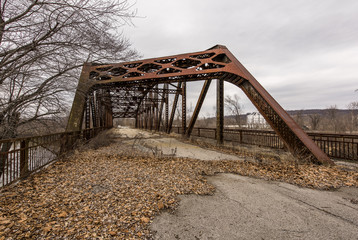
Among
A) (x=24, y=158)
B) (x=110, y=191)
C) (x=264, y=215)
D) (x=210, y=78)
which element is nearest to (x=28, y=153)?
(x=24, y=158)

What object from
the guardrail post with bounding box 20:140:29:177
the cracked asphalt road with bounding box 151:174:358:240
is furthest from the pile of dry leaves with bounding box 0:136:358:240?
the cracked asphalt road with bounding box 151:174:358:240

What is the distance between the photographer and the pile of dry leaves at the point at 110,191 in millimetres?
2619

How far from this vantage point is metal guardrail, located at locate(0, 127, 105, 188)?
159 inches

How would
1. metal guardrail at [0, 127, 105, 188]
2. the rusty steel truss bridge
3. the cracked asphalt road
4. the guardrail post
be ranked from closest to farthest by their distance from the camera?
the cracked asphalt road < metal guardrail at [0, 127, 105, 188] < the guardrail post < the rusty steel truss bridge

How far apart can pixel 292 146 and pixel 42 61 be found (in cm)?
877

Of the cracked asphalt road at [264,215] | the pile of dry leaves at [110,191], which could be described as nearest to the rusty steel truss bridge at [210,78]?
the pile of dry leaves at [110,191]

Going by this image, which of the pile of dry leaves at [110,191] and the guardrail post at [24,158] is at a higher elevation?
the guardrail post at [24,158]

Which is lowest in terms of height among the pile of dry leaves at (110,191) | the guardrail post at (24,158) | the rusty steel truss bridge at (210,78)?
the pile of dry leaves at (110,191)

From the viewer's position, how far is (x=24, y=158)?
15.3 feet

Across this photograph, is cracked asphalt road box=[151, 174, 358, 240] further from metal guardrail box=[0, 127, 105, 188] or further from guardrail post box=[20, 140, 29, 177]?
guardrail post box=[20, 140, 29, 177]

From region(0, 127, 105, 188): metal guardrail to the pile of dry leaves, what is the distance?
0.32 m

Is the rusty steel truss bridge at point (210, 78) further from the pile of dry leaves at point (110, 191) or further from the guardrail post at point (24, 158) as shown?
the guardrail post at point (24, 158)

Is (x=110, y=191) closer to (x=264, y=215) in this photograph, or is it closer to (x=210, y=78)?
(x=264, y=215)

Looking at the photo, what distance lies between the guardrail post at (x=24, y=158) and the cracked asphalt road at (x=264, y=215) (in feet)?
13.6
